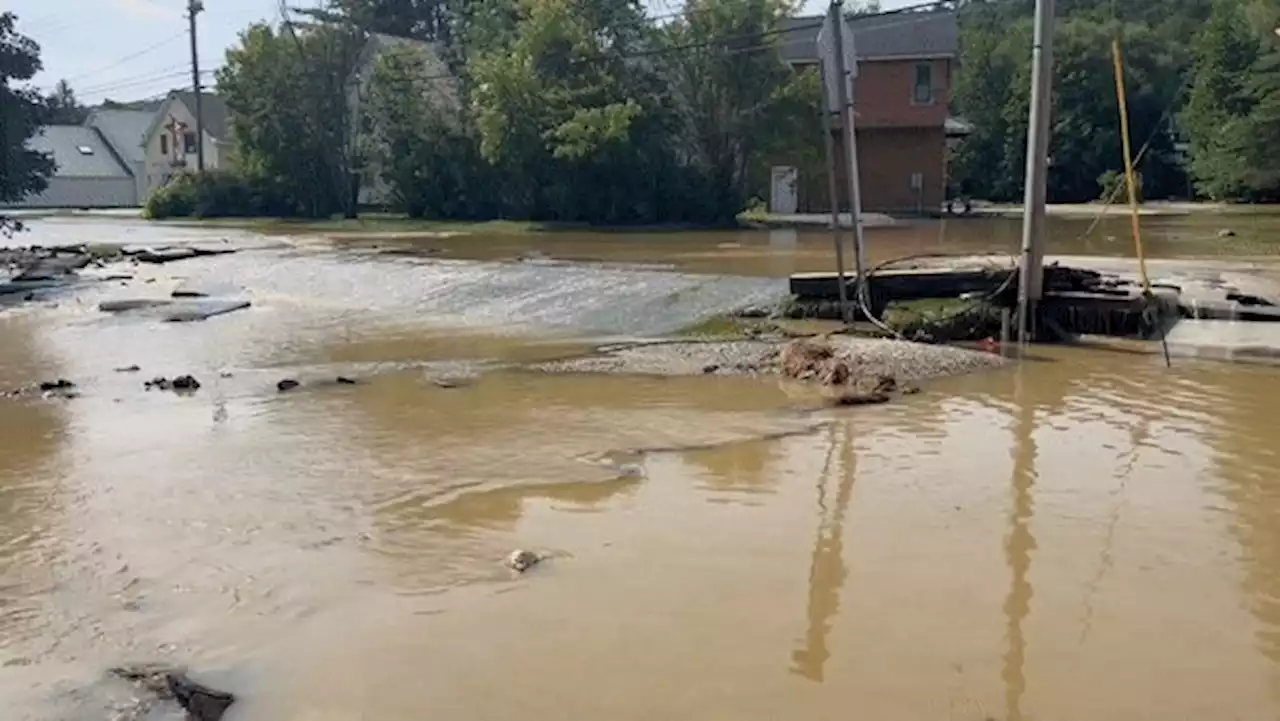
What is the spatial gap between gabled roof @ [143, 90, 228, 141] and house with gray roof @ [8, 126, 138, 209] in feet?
15.0

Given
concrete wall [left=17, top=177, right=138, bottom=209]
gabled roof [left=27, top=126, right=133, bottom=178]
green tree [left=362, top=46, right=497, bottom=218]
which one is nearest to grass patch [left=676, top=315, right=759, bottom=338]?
green tree [left=362, top=46, right=497, bottom=218]

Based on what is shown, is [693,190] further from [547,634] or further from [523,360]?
[547,634]

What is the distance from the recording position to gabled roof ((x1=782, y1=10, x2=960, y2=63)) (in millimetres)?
43281

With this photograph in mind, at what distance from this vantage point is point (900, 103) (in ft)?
144

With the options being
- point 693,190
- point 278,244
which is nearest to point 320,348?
point 278,244

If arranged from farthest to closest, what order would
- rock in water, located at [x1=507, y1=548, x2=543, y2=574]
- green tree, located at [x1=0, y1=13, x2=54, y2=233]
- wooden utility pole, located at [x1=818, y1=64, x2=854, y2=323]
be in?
green tree, located at [x1=0, y1=13, x2=54, y2=233] → wooden utility pole, located at [x1=818, y1=64, x2=854, y2=323] → rock in water, located at [x1=507, y1=548, x2=543, y2=574]

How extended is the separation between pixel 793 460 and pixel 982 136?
55498 millimetres

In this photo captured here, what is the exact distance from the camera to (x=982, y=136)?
61.3m

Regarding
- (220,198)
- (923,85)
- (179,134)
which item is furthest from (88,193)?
(923,85)

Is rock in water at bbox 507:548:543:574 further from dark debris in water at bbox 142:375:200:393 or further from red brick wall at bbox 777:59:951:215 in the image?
red brick wall at bbox 777:59:951:215

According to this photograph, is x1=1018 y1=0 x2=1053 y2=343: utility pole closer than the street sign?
Yes

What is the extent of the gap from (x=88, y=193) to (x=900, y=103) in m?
53.4

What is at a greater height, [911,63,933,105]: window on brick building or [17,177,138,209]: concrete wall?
[911,63,933,105]: window on brick building

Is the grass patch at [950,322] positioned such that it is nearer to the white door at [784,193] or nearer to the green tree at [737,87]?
the green tree at [737,87]
